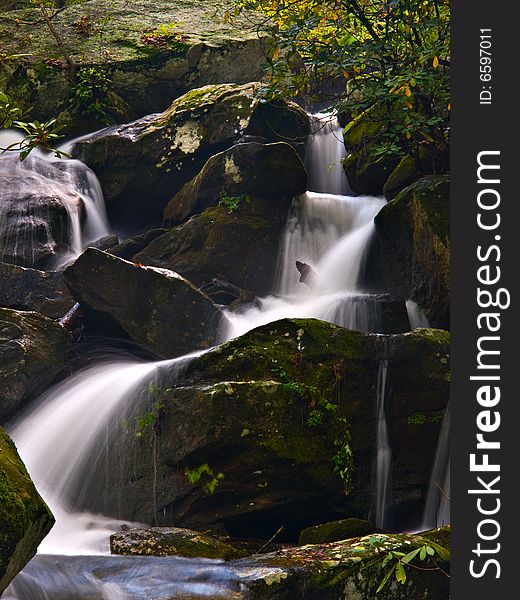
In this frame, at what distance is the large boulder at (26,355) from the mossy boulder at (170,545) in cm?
285

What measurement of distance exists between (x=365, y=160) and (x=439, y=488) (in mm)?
5687

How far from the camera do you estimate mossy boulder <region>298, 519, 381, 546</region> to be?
15.6ft

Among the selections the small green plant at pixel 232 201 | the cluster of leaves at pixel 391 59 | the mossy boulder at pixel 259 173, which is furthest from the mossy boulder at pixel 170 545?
the mossy boulder at pixel 259 173

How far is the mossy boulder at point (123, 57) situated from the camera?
13.5 m

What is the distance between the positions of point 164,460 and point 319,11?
A: 217 inches

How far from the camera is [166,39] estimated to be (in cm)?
1492

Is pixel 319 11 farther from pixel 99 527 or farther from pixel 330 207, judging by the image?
pixel 99 527

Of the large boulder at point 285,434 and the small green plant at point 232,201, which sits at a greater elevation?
the small green plant at point 232,201

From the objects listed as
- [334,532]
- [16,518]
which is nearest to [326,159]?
[334,532]

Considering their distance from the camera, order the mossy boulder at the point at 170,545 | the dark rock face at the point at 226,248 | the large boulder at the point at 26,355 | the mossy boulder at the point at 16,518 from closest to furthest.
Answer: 1. the mossy boulder at the point at 16,518
2. the mossy boulder at the point at 170,545
3. the large boulder at the point at 26,355
4. the dark rock face at the point at 226,248

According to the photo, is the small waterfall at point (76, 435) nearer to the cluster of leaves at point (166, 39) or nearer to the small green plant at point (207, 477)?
the small green plant at point (207, 477)

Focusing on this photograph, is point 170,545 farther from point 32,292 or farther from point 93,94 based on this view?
point 93,94

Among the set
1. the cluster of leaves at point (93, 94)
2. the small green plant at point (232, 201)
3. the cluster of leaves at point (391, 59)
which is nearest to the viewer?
the cluster of leaves at point (391, 59)

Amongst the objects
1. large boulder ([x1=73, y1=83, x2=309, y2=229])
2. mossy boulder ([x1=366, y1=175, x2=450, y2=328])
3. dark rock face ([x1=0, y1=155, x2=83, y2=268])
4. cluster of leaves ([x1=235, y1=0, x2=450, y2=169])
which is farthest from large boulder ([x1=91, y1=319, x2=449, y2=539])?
large boulder ([x1=73, y1=83, x2=309, y2=229])
